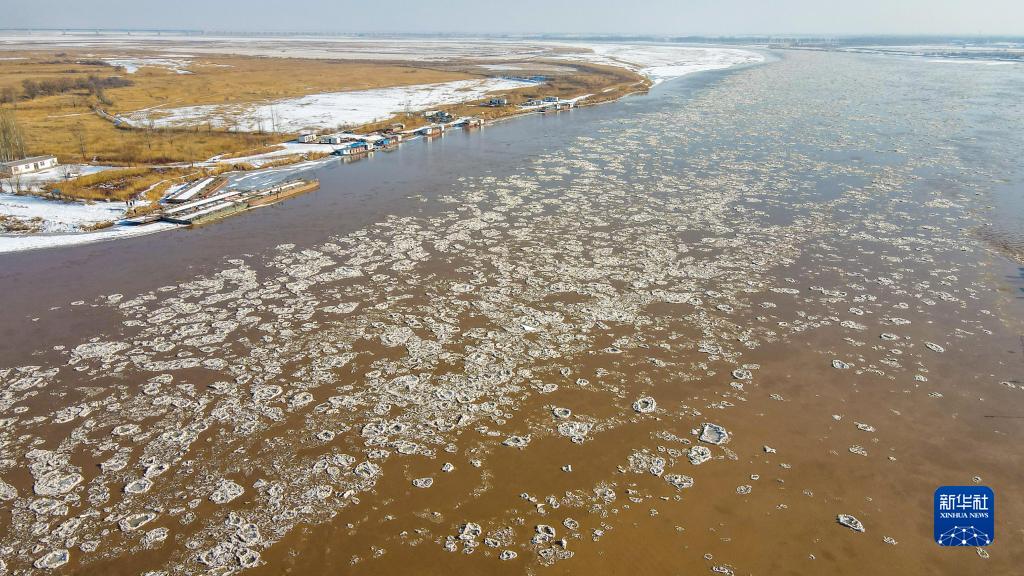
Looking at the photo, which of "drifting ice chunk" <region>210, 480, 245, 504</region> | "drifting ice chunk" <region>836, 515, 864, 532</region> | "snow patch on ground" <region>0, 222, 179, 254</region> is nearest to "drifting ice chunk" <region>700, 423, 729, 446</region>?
"drifting ice chunk" <region>836, 515, 864, 532</region>

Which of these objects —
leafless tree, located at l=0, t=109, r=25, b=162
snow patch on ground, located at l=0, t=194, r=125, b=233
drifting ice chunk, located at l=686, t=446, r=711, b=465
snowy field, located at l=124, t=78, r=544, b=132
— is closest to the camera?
drifting ice chunk, located at l=686, t=446, r=711, b=465

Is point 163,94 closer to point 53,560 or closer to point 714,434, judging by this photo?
point 53,560

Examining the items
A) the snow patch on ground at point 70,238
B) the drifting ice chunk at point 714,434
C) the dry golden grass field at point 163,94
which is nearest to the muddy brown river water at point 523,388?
the drifting ice chunk at point 714,434

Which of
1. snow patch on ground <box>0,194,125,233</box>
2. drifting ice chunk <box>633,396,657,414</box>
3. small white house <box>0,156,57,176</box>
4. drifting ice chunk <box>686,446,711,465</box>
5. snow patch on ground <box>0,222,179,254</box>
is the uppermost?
small white house <box>0,156,57,176</box>

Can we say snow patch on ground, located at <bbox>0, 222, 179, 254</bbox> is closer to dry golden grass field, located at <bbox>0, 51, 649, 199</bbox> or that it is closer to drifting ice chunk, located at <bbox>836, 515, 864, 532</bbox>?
dry golden grass field, located at <bbox>0, 51, 649, 199</bbox>

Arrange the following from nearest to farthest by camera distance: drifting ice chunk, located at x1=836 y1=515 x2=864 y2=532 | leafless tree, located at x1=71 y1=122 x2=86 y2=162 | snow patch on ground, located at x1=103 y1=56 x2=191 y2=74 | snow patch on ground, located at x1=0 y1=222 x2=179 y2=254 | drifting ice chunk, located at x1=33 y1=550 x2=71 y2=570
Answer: drifting ice chunk, located at x1=33 y1=550 x2=71 y2=570
drifting ice chunk, located at x1=836 y1=515 x2=864 y2=532
snow patch on ground, located at x1=0 y1=222 x2=179 y2=254
leafless tree, located at x1=71 y1=122 x2=86 y2=162
snow patch on ground, located at x1=103 y1=56 x2=191 y2=74

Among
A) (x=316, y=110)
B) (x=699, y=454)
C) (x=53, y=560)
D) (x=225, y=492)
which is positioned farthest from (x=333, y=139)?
(x=699, y=454)

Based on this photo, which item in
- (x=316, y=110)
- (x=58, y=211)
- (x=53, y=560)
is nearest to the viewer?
(x=53, y=560)

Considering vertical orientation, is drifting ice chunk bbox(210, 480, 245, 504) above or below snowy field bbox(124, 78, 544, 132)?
below

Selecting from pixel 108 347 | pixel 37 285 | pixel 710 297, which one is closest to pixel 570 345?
pixel 710 297
